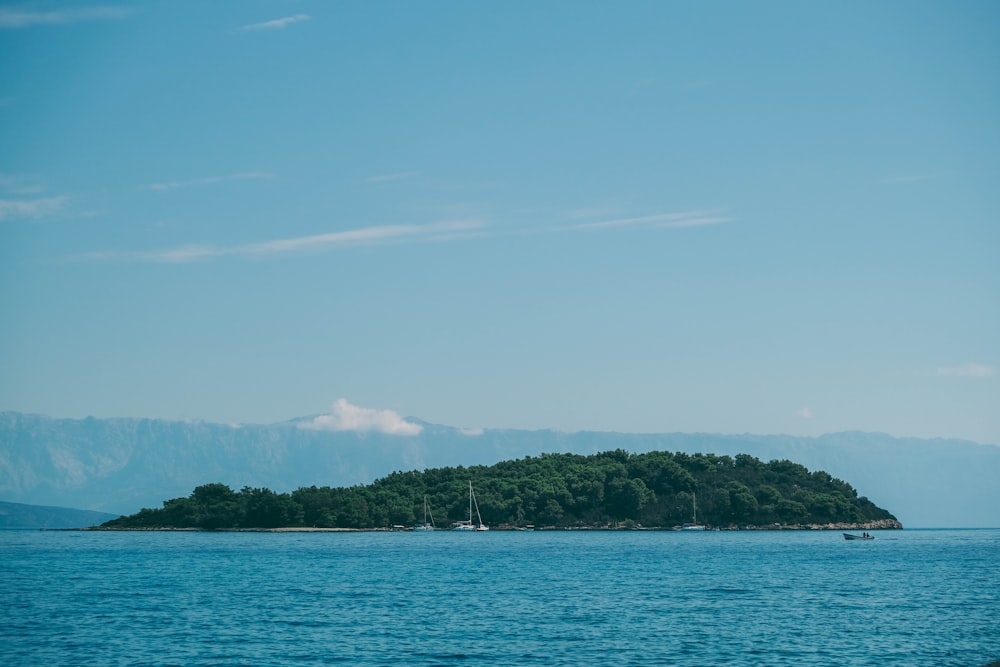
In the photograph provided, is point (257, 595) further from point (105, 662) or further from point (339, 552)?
point (339, 552)

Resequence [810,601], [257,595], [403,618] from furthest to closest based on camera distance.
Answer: [257,595]
[810,601]
[403,618]

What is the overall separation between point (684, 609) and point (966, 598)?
24572mm

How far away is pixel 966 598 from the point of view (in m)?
82.5

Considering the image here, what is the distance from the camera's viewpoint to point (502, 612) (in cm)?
7231

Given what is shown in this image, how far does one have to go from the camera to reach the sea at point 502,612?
2151 inches

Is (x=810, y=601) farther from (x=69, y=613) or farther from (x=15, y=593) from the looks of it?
(x=15, y=593)

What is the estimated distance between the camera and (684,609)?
7350 cm

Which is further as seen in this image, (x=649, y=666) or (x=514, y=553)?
(x=514, y=553)

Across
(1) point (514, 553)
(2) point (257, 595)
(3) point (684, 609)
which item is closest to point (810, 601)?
(3) point (684, 609)

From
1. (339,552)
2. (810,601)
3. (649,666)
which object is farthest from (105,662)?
(339,552)

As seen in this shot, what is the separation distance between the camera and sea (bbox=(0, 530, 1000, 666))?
54.6 m

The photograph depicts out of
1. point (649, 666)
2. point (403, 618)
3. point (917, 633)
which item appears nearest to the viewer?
point (649, 666)

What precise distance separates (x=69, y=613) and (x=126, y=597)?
11.6m

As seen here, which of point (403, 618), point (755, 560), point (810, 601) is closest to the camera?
point (403, 618)
